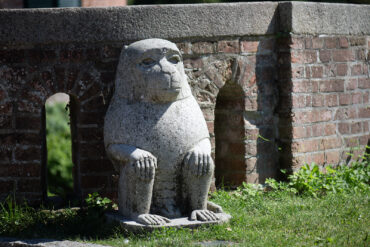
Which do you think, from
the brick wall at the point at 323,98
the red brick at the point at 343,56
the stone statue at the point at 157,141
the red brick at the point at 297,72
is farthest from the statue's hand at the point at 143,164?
the red brick at the point at 343,56

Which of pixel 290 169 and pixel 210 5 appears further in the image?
pixel 290 169

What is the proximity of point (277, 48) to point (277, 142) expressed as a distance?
2.93ft

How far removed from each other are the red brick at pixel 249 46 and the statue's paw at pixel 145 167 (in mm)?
1689

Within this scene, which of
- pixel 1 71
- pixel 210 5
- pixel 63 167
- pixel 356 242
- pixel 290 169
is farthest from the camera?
pixel 63 167

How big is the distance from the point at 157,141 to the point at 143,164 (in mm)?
226

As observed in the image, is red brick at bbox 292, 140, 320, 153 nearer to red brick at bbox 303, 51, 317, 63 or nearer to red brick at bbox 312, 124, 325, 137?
red brick at bbox 312, 124, 325, 137

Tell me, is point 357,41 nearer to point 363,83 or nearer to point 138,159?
point 363,83

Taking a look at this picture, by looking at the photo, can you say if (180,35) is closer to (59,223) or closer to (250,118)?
(250,118)

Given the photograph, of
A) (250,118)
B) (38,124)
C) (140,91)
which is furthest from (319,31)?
(38,124)

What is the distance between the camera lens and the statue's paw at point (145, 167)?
4699 millimetres

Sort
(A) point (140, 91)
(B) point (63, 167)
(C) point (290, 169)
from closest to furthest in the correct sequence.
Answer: (A) point (140, 91)
(C) point (290, 169)
(B) point (63, 167)

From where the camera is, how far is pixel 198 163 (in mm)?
4832

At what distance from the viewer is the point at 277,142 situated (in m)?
6.16

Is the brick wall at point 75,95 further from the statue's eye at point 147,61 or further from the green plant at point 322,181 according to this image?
the green plant at point 322,181
